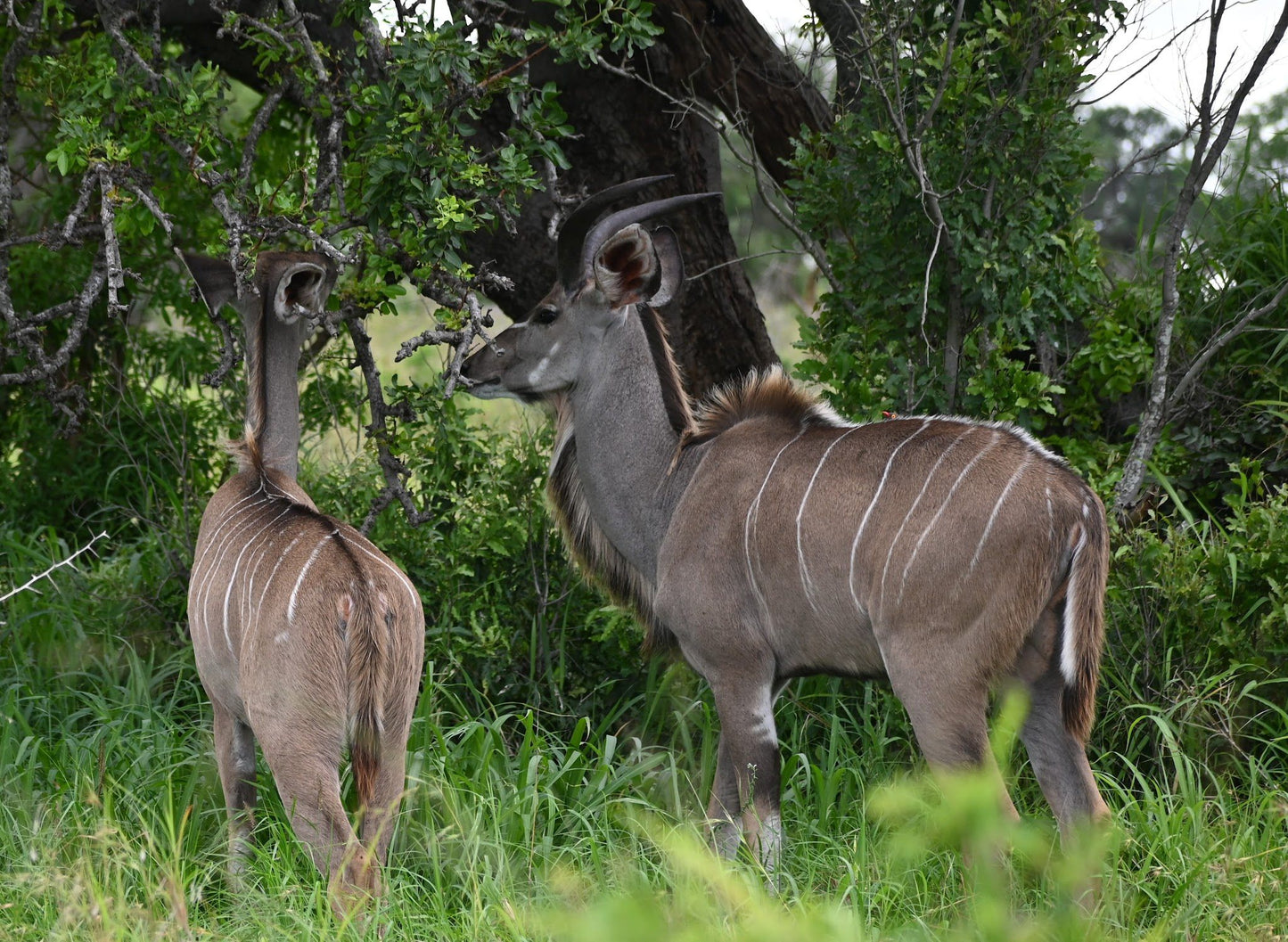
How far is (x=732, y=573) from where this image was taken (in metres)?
3.08

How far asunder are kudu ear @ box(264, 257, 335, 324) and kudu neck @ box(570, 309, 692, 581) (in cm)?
71

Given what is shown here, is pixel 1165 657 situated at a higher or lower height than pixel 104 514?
lower

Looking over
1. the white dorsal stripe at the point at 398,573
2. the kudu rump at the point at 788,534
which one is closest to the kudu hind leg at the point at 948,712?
the kudu rump at the point at 788,534

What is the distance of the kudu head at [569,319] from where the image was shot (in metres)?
3.54

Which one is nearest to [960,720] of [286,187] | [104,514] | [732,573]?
[732,573]

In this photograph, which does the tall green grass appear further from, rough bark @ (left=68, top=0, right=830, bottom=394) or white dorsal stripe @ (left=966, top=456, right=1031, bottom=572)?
rough bark @ (left=68, top=0, right=830, bottom=394)

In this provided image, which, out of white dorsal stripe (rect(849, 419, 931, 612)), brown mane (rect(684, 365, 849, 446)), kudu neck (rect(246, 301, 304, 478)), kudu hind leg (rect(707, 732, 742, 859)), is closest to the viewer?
white dorsal stripe (rect(849, 419, 931, 612))

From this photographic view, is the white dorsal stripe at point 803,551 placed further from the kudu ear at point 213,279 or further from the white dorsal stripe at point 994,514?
the kudu ear at point 213,279

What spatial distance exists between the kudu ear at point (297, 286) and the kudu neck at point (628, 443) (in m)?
0.71

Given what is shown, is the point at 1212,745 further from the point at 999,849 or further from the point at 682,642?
the point at 682,642

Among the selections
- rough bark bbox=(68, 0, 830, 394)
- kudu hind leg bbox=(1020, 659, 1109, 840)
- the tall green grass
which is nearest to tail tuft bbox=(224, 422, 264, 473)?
the tall green grass

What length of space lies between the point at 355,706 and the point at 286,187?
1513mm

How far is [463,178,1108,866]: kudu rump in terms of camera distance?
268 centimetres

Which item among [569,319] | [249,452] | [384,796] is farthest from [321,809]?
[569,319]
